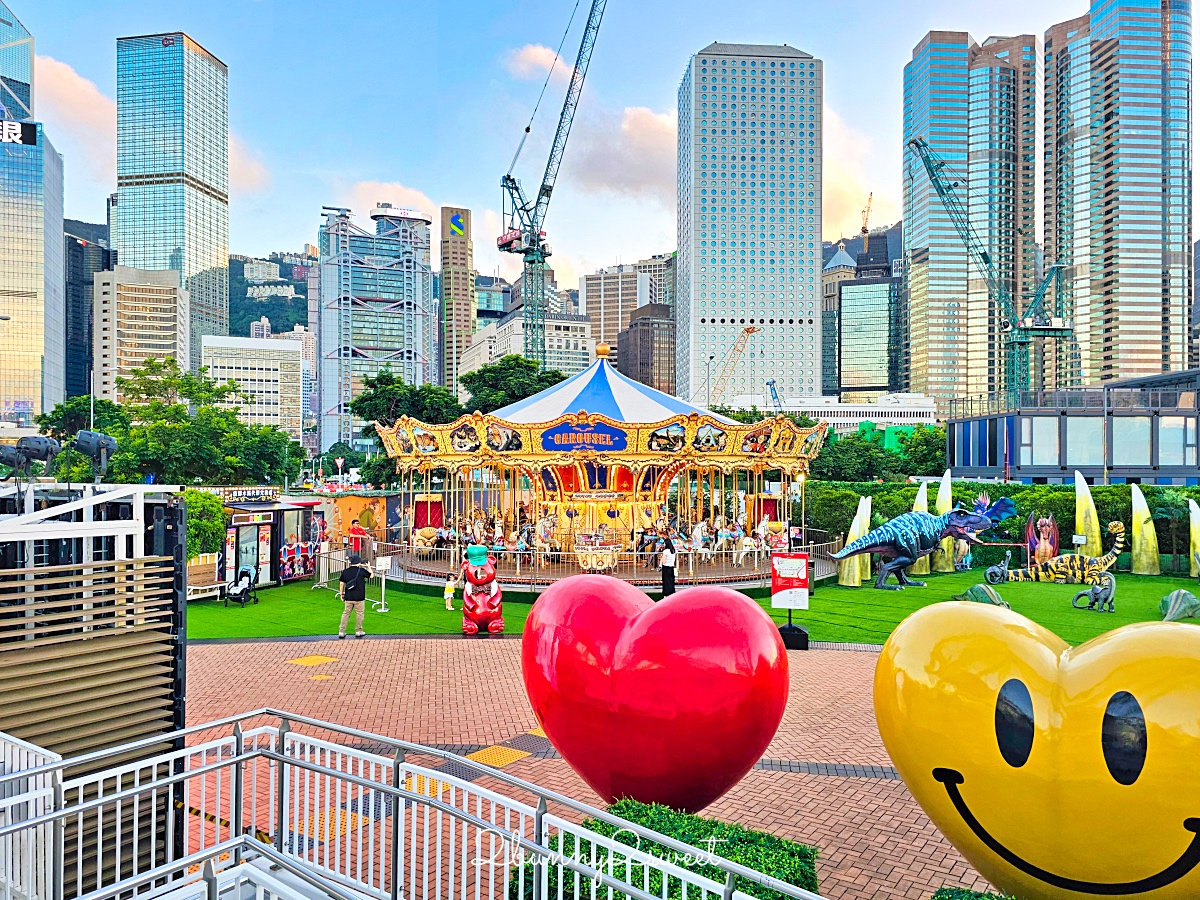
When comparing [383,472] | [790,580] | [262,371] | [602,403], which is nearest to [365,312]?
[262,371]

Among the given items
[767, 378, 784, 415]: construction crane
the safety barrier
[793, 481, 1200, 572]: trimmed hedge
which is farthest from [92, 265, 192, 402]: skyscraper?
[793, 481, 1200, 572]: trimmed hedge

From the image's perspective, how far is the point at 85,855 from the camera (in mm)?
5648

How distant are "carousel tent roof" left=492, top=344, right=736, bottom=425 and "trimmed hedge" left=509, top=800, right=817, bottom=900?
17091mm

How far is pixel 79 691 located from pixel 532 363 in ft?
127

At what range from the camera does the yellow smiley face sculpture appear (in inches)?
162

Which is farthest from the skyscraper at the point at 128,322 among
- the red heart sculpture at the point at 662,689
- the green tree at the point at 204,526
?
the red heart sculpture at the point at 662,689

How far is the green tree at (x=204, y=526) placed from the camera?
21.2 meters

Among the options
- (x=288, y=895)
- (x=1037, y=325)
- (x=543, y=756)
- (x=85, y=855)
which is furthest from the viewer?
(x=1037, y=325)

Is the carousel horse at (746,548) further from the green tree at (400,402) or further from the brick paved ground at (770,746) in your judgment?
the green tree at (400,402)

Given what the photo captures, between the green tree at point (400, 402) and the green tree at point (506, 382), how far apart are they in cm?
140

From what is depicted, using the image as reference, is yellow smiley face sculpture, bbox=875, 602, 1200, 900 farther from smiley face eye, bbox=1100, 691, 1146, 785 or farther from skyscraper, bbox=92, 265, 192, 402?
skyscraper, bbox=92, 265, 192, 402

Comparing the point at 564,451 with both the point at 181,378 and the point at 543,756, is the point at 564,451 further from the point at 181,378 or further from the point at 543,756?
the point at 181,378

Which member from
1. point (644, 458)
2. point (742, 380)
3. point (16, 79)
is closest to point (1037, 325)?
point (742, 380)

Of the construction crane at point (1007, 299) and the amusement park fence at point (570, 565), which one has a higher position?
the construction crane at point (1007, 299)
